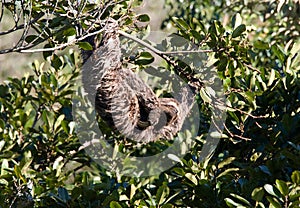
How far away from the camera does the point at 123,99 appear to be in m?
1.85

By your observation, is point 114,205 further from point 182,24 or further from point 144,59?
point 182,24

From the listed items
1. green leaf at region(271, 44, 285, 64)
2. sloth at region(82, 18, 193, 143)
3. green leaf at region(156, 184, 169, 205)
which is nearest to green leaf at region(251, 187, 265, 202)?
green leaf at region(156, 184, 169, 205)

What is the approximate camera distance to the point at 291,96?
1956mm

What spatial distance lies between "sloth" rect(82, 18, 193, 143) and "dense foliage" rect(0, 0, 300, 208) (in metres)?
0.07

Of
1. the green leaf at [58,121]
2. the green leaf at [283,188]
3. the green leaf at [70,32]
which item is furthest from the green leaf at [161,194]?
the green leaf at [58,121]

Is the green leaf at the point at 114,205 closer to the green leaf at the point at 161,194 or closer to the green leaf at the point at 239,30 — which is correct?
the green leaf at the point at 161,194

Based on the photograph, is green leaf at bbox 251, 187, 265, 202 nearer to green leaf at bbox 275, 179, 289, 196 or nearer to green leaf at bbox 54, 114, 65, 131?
green leaf at bbox 275, 179, 289, 196

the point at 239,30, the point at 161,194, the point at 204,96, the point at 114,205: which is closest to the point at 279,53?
the point at 239,30

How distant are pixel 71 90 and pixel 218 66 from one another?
2.79 feet

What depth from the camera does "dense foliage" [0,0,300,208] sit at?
1.62 meters

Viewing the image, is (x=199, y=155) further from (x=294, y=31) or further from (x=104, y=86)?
Result: (x=294, y=31)

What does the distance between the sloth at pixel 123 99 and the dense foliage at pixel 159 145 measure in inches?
2.8

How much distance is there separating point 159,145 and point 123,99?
0.83 metres

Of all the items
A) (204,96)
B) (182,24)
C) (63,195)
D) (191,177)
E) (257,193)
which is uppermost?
(182,24)
